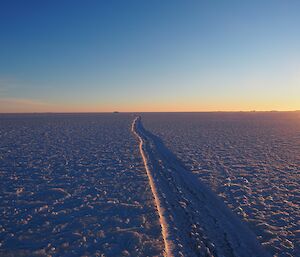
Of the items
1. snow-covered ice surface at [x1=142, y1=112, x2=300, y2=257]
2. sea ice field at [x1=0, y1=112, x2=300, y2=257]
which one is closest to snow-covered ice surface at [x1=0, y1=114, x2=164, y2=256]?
sea ice field at [x1=0, y1=112, x2=300, y2=257]

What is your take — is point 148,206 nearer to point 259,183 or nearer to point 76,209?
point 76,209

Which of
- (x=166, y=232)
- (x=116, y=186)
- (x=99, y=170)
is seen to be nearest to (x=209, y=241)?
(x=166, y=232)

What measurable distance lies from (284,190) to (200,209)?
3.96 m

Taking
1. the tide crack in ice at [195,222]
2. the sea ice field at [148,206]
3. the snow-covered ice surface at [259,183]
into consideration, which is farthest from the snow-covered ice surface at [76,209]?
the snow-covered ice surface at [259,183]

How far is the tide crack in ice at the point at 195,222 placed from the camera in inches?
264

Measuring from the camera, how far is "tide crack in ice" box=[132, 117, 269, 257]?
6.70 m

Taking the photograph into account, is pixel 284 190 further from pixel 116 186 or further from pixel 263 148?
pixel 263 148

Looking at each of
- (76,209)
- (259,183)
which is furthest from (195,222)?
(259,183)

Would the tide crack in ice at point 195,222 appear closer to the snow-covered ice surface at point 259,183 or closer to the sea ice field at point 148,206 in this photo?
the sea ice field at point 148,206

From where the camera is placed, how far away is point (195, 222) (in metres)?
7.97

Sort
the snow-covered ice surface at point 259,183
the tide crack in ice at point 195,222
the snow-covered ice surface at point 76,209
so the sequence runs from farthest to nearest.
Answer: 1. the snow-covered ice surface at point 259,183
2. the snow-covered ice surface at point 76,209
3. the tide crack in ice at point 195,222

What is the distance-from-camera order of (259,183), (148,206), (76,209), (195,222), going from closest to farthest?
(195,222), (76,209), (148,206), (259,183)

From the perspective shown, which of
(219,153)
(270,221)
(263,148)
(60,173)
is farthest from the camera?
(263,148)

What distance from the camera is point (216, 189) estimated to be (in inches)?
440
